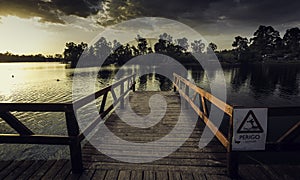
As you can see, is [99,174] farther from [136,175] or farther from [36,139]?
[36,139]

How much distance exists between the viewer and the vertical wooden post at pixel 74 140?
3.60 meters

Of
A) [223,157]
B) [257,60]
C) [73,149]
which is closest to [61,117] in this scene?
[73,149]

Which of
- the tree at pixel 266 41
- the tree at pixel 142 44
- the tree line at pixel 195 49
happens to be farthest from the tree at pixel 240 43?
the tree at pixel 142 44

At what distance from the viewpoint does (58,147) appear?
8750 millimetres

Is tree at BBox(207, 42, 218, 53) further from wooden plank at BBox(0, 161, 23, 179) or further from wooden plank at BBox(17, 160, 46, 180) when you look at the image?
wooden plank at BBox(0, 161, 23, 179)

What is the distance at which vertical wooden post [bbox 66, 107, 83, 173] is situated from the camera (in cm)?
360

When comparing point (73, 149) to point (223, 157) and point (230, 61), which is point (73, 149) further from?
point (230, 61)

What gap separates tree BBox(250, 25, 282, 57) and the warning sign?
15534 centimetres

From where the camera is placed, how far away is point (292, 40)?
5320 inches

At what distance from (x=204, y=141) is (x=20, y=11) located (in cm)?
3340

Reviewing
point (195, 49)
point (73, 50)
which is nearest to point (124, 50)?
point (73, 50)

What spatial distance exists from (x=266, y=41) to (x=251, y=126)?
530 ft

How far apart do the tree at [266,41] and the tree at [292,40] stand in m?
6.35

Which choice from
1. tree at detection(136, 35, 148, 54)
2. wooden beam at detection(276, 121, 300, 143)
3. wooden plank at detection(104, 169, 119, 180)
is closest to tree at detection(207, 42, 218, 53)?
tree at detection(136, 35, 148, 54)
